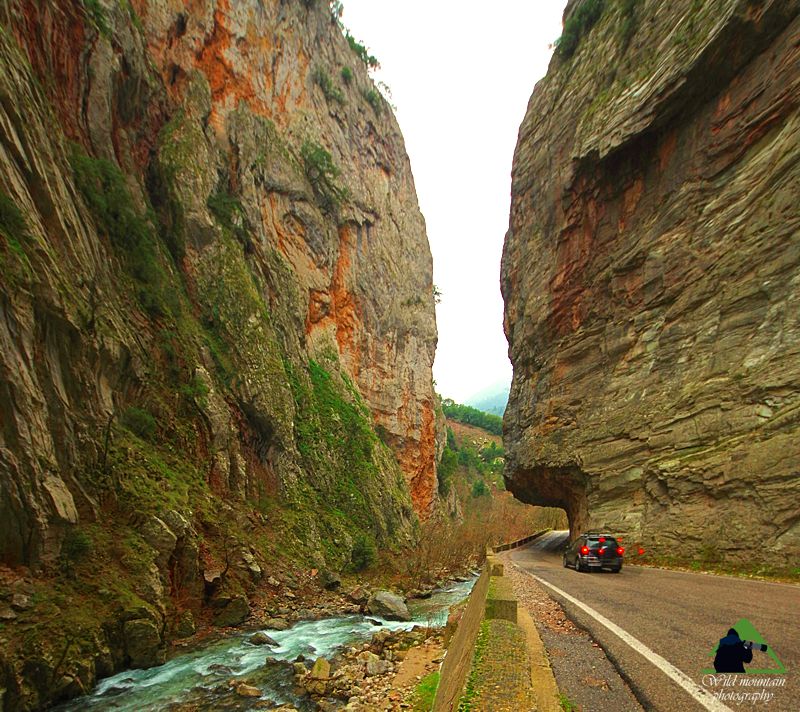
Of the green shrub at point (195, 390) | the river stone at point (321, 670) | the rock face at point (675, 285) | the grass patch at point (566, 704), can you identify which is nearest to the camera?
the grass patch at point (566, 704)

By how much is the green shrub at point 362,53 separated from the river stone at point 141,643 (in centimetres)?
5274

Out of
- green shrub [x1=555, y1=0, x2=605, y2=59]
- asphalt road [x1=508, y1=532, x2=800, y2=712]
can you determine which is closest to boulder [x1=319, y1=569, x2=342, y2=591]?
asphalt road [x1=508, y1=532, x2=800, y2=712]

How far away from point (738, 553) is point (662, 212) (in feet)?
46.5

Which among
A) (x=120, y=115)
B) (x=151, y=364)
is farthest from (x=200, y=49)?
(x=151, y=364)

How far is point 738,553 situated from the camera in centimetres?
1259

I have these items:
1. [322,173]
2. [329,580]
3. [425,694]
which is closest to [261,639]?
[329,580]

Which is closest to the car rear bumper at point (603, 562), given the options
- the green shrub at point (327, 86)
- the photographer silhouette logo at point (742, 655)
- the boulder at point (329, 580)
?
the photographer silhouette logo at point (742, 655)

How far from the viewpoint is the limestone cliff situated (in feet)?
33.3

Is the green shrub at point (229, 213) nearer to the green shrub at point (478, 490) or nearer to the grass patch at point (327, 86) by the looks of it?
the grass patch at point (327, 86)

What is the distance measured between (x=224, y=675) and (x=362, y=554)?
43.2 ft

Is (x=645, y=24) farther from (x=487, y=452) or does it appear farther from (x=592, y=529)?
(x=487, y=452)

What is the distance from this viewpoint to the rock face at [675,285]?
1345 centimetres

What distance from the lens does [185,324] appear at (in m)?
20.3

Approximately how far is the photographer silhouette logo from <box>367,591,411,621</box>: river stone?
41.2 ft
